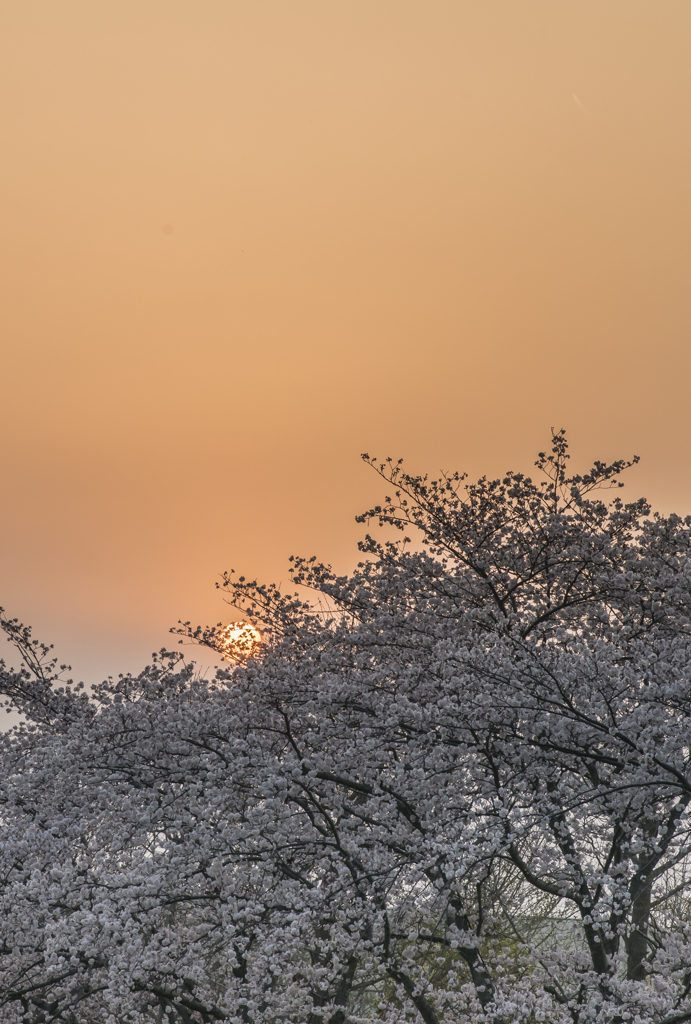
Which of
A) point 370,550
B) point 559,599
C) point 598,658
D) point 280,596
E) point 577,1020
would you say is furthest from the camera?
point 280,596

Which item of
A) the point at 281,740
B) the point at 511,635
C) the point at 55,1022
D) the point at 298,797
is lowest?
the point at 55,1022

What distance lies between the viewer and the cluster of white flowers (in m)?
7.56

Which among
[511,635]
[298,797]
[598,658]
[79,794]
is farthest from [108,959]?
[598,658]

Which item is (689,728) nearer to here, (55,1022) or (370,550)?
(370,550)

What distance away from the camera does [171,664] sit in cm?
1209

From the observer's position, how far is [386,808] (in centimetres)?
814

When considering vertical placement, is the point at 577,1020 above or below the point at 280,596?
below

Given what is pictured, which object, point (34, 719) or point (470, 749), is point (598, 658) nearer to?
point (470, 749)

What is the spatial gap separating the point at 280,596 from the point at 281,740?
4457 millimetres

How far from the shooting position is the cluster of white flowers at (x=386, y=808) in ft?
24.8

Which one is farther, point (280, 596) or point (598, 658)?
point (280, 596)

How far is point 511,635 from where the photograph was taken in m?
8.20

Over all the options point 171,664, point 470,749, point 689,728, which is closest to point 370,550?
point 171,664

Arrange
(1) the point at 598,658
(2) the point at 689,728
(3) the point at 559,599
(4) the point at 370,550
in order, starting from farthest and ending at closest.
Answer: (4) the point at 370,550, (3) the point at 559,599, (1) the point at 598,658, (2) the point at 689,728
